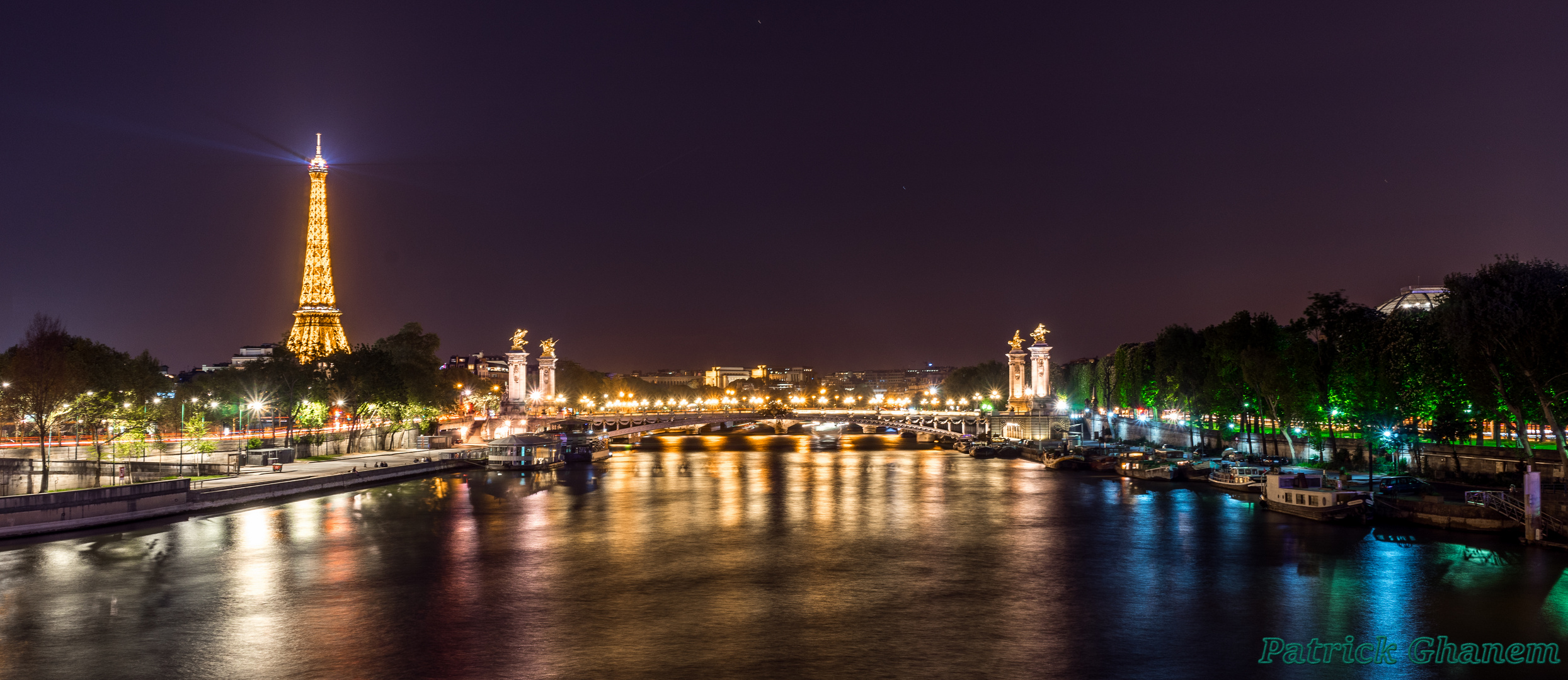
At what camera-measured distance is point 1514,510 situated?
41.9 meters

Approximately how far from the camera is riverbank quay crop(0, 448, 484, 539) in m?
42.1

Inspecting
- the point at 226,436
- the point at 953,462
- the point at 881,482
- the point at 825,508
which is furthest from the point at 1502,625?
the point at 226,436

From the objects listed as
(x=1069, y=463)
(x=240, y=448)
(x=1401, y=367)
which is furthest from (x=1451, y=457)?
(x=240, y=448)

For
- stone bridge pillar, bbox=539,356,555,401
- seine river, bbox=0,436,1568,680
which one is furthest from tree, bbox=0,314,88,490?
stone bridge pillar, bbox=539,356,555,401

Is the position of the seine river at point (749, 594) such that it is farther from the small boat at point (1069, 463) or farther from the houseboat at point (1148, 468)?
the small boat at point (1069, 463)

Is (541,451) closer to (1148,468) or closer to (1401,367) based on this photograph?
(1148,468)

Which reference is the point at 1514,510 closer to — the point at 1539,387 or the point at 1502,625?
the point at 1539,387

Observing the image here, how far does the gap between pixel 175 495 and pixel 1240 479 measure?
62193mm

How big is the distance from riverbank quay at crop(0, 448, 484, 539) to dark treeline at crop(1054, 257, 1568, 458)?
2571 inches

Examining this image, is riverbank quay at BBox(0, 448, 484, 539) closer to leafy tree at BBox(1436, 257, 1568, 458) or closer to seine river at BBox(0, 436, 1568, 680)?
seine river at BBox(0, 436, 1568, 680)

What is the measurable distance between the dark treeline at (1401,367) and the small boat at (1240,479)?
656cm

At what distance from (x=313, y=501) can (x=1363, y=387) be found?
6586 cm

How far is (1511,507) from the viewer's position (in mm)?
41875

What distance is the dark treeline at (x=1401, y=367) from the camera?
1981 inches
